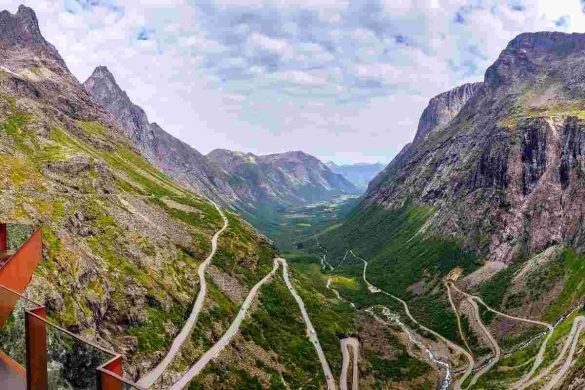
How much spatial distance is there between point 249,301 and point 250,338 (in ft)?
74.4

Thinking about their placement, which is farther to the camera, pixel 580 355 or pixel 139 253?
pixel 139 253

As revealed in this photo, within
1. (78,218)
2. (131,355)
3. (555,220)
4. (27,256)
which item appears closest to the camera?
(27,256)

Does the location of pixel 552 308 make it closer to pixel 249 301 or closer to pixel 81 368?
pixel 249 301

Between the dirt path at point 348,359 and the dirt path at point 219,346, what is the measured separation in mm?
29147

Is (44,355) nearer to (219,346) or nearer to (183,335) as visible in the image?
(183,335)

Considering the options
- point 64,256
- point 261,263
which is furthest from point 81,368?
point 261,263

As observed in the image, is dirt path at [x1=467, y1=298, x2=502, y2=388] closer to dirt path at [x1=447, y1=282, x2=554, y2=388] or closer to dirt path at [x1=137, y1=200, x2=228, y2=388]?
Result: dirt path at [x1=447, y1=282, x2=554, y2=388]

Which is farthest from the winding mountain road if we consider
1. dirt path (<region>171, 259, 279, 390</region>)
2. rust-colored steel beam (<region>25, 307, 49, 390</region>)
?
rust-colored steel beam (<region>25, 307, 49, 390</region>)

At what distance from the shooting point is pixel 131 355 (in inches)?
3273

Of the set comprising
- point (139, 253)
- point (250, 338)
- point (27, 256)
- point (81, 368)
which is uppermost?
point (27, 256)

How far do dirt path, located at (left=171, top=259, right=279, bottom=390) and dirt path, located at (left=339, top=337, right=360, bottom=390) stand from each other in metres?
29.1

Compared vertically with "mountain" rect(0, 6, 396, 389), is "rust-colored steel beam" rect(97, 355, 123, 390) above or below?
above

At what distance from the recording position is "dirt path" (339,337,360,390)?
114062 millimetres

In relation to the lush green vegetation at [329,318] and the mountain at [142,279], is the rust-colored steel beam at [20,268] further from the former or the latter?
the lush green vegetation at [329,318]
